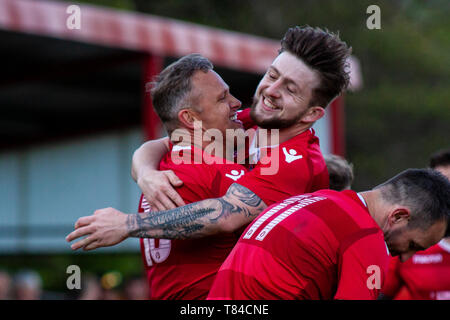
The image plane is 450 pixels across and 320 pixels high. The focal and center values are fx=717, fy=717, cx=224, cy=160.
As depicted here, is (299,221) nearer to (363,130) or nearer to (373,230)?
(373,230)

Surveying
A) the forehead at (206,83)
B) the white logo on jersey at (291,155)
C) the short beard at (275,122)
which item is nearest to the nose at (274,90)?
the short beard at (275,122)

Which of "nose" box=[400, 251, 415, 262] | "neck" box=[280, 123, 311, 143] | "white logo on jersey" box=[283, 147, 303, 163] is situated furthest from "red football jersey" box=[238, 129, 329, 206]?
"nose" box=[400, 251, 415, 262]

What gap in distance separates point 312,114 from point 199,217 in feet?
3.05

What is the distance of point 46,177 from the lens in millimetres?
17984

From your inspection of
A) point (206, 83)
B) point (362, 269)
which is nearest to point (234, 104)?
point (206, 83)

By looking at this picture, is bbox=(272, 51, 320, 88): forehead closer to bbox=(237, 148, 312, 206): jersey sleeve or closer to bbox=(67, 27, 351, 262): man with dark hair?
bbox=(67, 27, 351, 262): man with dark hair

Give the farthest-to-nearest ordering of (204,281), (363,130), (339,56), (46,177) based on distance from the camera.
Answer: (363,130), (46,177), (339,56), (204,281)

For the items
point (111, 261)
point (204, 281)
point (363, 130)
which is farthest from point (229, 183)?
point (363, 130)

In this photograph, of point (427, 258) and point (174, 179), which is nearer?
point (174, 179)

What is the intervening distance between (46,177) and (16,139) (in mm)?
1495

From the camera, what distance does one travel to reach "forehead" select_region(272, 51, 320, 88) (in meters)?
3.86

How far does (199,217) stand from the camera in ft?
11.3

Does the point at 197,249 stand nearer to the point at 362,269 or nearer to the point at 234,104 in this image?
the point at 234,104

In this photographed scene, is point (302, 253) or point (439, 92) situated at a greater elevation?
point (439, 92)
